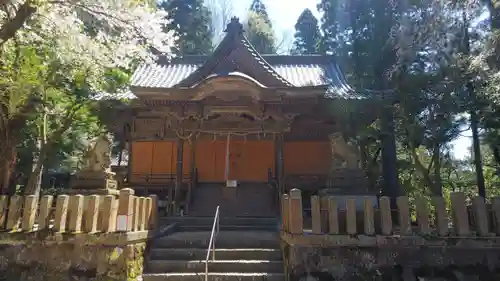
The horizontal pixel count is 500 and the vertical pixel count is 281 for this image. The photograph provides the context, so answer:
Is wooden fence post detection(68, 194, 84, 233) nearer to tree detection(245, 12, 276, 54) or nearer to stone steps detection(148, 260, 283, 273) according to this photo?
stone steps detection(148, 260, 283, 273)

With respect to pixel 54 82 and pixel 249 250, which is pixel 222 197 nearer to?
pixel 249 250

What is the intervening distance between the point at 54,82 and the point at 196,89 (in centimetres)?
354

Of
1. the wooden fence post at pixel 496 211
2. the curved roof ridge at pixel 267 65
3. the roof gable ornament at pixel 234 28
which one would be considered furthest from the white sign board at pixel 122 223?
the roof gable ornament at pixel 234 28

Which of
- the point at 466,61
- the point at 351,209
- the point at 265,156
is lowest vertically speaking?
the point at 351,209

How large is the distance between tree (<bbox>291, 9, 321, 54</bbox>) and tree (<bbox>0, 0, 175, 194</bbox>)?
1966 centimetres

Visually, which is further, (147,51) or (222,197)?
(222,197)

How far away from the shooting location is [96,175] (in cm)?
829

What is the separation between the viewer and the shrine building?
1016cm

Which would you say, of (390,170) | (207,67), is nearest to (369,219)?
(207,67)

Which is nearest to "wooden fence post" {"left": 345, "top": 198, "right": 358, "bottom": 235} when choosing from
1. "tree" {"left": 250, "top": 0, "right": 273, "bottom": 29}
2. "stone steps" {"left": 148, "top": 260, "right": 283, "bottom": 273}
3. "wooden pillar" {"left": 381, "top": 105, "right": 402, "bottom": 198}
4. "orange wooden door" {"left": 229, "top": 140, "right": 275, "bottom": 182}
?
"stone steps" {"left": 148, "top": 260, "right": 283, "bottom": 273}

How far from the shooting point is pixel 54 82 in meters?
9.39

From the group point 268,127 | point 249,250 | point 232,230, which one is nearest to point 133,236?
point 249,250

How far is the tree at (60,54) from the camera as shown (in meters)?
5.88

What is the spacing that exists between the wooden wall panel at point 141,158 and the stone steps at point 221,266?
7015mm
